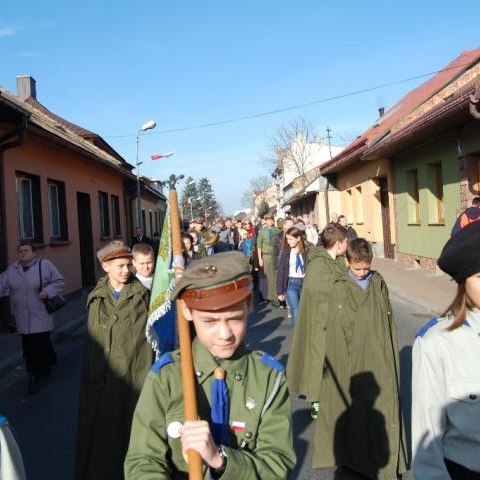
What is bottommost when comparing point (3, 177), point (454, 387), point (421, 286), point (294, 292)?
point (421, 286)

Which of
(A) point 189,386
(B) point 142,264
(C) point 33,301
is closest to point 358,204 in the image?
(C) point 33,301

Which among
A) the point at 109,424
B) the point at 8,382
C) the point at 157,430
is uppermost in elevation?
the point at 157,430

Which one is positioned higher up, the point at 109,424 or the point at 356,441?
the point at 109,424

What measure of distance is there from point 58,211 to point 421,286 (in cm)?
904

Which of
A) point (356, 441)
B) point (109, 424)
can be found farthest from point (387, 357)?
point (109, 424)

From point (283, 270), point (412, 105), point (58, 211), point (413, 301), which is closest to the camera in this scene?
point (283, 270)

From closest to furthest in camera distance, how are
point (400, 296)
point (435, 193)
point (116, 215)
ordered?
point (400, 296) < point (435, 193) < point (116, 215)

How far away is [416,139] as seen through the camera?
15914mm

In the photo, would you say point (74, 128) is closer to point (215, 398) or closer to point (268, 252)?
point (268, 252)

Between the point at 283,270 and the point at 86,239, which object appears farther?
the point at 86,239

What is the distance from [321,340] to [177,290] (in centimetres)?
271

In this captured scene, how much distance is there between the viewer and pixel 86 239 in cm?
1728

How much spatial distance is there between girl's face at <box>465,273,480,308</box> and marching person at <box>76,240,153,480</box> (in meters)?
2.37

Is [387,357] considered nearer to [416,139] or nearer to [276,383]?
[276,383]
